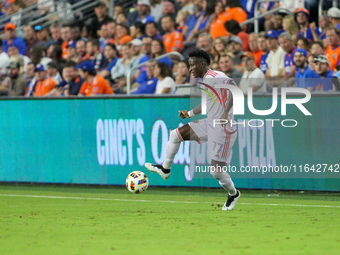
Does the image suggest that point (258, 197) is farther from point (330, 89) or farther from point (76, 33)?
point (76, 33)

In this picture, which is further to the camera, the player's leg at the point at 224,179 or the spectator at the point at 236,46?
the spectator at the point at 236,46

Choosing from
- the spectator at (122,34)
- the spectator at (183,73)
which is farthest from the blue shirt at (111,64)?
the spectator at (183,73)

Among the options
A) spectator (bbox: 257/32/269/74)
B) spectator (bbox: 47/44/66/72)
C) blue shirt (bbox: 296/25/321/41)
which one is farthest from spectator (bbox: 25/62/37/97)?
blue shirt (bbox: 296/25/321/41)

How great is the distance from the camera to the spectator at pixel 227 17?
16984 mm

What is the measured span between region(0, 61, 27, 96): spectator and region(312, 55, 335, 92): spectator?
8642mm

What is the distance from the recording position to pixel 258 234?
7.85 m

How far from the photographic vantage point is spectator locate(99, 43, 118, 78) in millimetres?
18219

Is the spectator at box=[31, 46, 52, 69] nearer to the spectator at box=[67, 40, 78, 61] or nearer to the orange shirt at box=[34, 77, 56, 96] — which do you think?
the spectator at box=[67, 40, 78, 61]

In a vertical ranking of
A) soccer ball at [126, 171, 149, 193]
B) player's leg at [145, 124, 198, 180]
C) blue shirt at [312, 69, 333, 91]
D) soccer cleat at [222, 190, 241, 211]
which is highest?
blue shirt at [312, 69, 333, 91]

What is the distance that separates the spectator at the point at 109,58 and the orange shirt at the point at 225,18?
2866 millimetres

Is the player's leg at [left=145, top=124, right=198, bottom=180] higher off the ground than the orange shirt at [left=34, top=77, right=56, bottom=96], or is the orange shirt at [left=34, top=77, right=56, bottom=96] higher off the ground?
the orange shirt at [left=34, top=77, right=56, bottom=96]

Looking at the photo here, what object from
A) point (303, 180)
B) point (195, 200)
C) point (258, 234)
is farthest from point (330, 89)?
point (258, 234)

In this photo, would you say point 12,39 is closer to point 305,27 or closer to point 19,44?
point 19,44

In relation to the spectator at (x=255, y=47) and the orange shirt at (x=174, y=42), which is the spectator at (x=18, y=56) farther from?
the spectator at (x=255, y=47)
